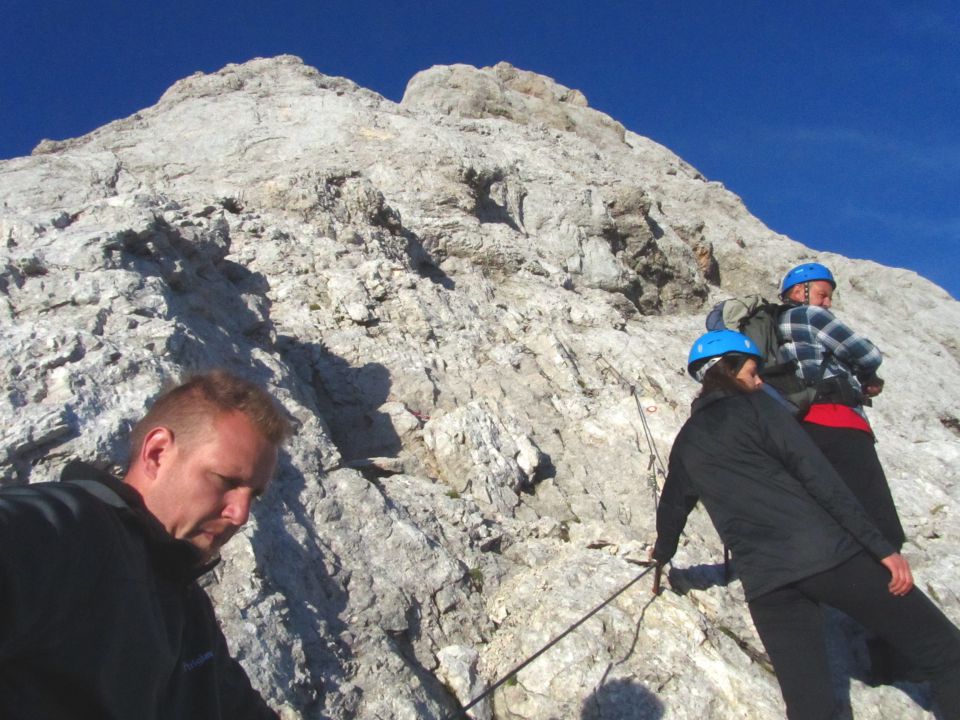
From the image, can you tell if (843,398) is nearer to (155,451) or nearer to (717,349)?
(717,349)

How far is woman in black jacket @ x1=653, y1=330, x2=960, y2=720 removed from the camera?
4.39 metres

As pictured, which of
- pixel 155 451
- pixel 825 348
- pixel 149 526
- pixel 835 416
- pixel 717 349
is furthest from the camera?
pixel 825 348

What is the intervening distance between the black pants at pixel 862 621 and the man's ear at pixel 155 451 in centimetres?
390

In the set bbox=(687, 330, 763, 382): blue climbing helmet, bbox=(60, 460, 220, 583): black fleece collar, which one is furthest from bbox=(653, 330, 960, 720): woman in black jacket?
bbox=(60, 460, 220, 583): black fleece collar

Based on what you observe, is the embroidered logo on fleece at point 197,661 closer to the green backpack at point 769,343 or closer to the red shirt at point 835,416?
the green backpack at point 769,343

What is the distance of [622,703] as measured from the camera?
4.95 metres

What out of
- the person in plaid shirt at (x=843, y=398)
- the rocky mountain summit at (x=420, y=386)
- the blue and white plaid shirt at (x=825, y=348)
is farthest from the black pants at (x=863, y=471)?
the rocky mountain summit at (x=420, y=386)

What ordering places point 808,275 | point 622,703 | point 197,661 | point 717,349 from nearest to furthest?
point 197,661 → point 622,703 → point 717,349 → point 808,275

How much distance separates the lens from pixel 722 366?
5.10m

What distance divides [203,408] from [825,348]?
18.0ft

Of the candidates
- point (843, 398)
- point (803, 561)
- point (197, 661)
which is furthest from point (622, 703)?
point (197, 661)

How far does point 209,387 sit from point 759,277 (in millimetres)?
18874

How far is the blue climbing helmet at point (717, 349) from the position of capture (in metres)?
5.12

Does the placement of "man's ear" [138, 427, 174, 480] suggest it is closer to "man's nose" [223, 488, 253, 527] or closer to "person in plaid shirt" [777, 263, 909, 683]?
"man's nose" [223, 488, 253, 527]
